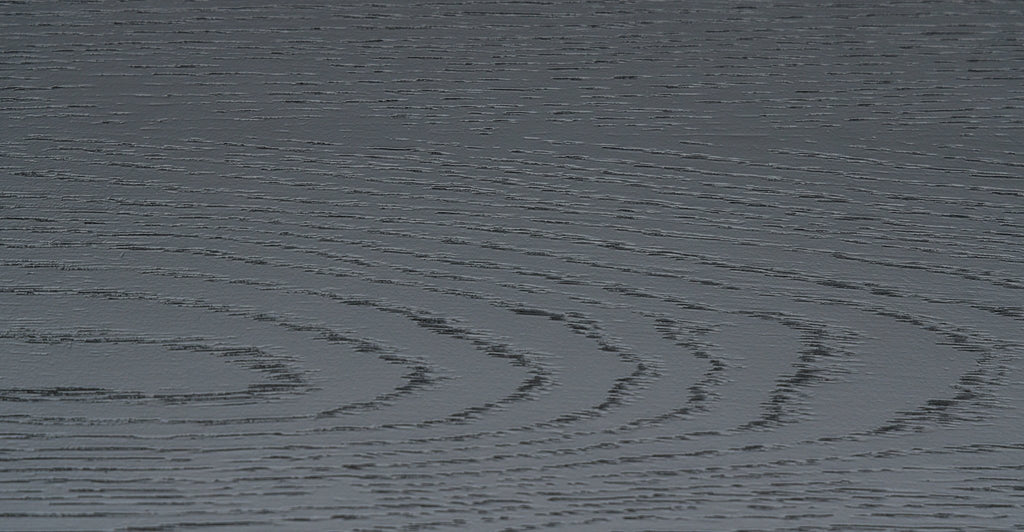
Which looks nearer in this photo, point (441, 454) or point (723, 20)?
point (441, 454)

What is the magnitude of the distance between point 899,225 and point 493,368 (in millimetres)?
138

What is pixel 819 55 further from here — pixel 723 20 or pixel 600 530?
pixel 600 530

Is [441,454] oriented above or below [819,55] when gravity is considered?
below

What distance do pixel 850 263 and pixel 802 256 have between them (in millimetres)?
14

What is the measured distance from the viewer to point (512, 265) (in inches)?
11.2

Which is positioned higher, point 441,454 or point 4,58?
point 4,58

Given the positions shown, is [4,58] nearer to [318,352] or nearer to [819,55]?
[318,352]

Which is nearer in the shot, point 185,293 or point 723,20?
point 185,293

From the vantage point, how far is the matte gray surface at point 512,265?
231 millimetres

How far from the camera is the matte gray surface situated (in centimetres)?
23

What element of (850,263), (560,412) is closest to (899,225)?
(850,263)

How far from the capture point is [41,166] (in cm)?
31

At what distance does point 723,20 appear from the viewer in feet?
1.26

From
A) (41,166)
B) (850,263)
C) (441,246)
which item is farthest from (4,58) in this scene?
(850,263)
